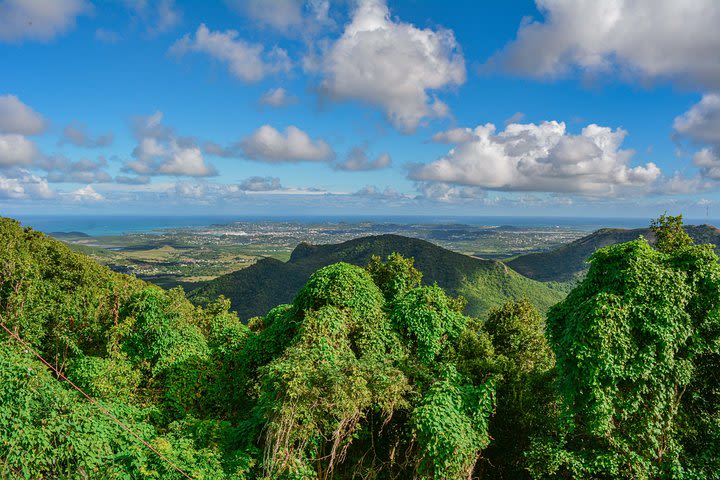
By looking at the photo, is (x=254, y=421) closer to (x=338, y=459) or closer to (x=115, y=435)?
(x=338, y=459)

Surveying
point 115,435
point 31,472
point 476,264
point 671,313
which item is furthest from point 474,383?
point 476,264

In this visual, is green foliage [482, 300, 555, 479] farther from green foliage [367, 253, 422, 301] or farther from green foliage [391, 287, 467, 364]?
green foliage [367, 253, 422, 301]

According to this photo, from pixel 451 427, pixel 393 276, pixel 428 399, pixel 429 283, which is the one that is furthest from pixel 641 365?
pixel 429 283

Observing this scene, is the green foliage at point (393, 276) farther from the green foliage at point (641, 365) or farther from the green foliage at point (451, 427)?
the green foliage at point (641, 365)

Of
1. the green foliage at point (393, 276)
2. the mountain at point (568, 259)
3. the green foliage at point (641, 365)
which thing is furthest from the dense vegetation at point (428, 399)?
the mountain at point (568, 259)

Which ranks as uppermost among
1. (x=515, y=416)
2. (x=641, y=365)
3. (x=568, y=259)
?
(x=641, y=365)

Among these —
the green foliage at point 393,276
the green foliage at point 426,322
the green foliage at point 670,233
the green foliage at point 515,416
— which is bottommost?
the green foliage at point 515,416

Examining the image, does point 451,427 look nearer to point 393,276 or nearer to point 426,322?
point 426,322
